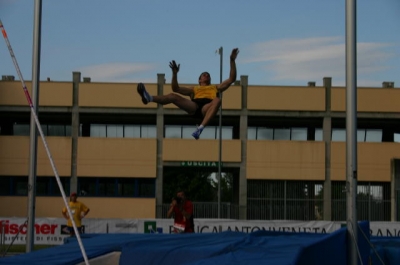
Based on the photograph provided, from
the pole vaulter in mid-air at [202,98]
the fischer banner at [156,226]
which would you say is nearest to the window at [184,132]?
the fischer banner at [156,226]

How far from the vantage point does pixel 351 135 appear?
11.8 metres

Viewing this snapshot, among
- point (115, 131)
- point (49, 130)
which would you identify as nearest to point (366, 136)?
point (115, 131)

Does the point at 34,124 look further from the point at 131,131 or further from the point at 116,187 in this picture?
the point at 131,131

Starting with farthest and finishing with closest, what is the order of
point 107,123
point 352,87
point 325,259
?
point 107,123
point 352,87
point 325,259

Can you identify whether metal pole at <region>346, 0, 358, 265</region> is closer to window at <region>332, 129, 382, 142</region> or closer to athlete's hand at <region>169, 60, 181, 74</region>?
athlete's hand at <region>169, 60, 181, 74</region>

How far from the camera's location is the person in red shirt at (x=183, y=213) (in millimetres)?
17125

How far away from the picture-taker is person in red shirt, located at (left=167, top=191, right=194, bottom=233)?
56.2 ft

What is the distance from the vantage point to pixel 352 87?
12.0 meters

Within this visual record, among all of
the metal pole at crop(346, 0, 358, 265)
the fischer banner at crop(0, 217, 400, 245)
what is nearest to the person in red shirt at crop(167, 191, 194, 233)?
the metal pole at crop(346, 0, 358, 265)

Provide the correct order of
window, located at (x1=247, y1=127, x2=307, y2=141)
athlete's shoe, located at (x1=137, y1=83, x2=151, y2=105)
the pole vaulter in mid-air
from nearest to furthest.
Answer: athlete's shoe, located at (x1=137, y1=83, x2=151, y2=105), the pole vaulter in mid-air, window, located at (x1=247, y1=127, x2=307, y2=141)

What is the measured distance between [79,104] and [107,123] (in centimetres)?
307

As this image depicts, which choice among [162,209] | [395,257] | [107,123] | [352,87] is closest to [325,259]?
[352,87]

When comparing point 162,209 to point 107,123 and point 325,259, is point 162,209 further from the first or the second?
point 325,259

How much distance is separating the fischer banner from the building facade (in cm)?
1635
